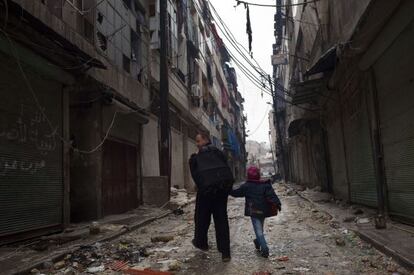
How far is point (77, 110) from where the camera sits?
1353 cm

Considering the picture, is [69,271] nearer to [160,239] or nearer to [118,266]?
[118,266]

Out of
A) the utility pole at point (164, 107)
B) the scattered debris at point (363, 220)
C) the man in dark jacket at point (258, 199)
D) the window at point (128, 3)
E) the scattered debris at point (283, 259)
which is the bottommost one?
the scattered debris at point (283, 259)

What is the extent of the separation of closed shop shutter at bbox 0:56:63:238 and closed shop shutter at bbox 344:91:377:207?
7.45 metres

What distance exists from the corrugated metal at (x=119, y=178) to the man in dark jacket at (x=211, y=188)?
7.46 m

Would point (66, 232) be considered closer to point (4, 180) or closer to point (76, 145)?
point (4, 180)

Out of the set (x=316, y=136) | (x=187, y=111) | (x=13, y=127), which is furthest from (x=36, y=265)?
(x=187, y=111)

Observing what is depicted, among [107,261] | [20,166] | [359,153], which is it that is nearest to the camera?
[107,261]

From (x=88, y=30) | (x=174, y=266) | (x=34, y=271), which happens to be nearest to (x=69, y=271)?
(x=34, y=271)

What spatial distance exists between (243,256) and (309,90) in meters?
11.3

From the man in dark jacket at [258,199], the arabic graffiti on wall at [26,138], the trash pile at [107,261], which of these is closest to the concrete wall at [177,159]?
the arabic graffiti on wall at [26,138]

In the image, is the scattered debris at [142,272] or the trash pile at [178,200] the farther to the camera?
the trash pile at [178,200]

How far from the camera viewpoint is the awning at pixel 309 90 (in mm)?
15922

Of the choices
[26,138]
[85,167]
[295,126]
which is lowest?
[85,167]

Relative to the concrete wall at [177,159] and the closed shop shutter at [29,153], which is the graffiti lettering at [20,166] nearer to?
the closed shop shutter at [29,153]
